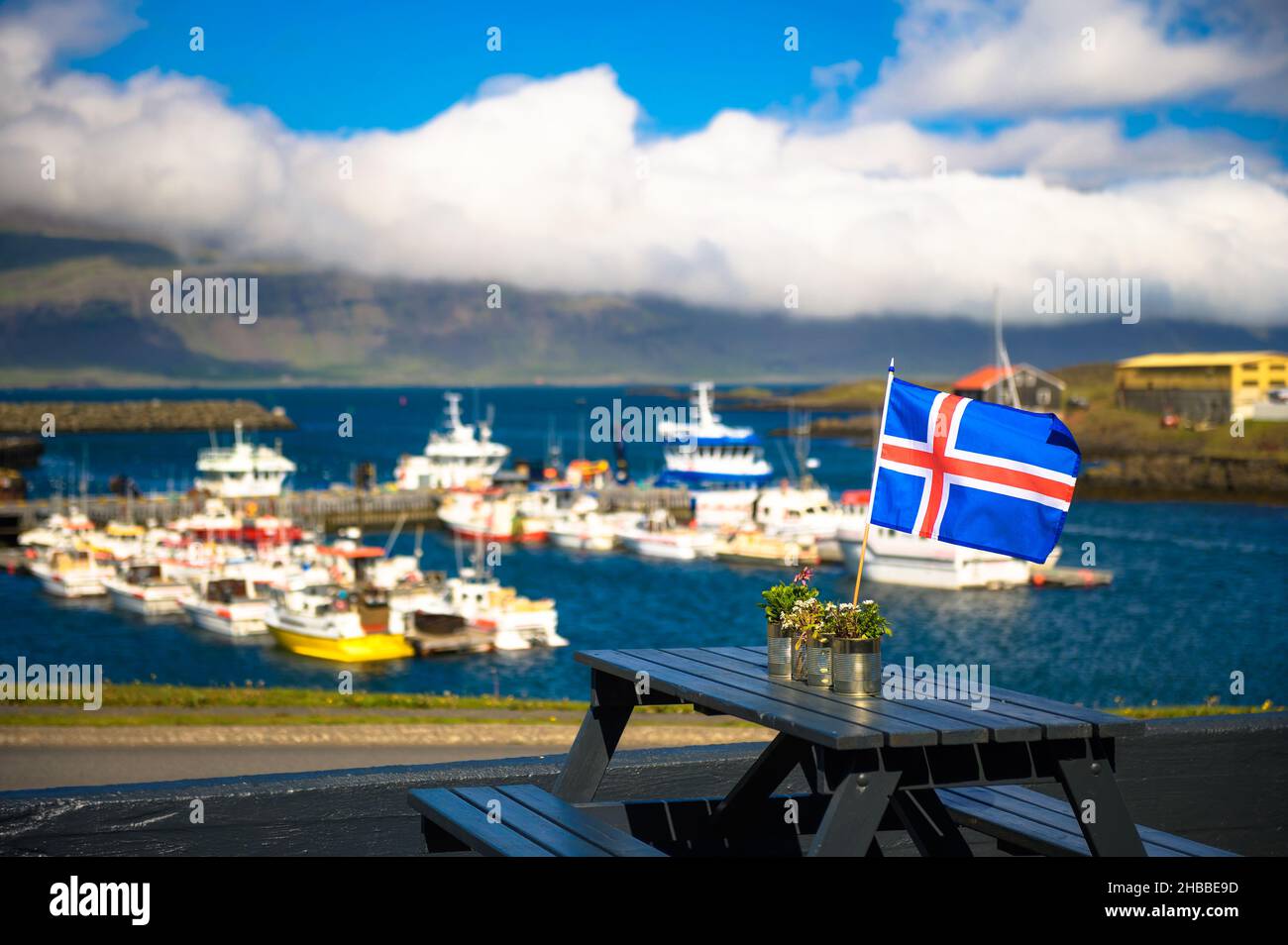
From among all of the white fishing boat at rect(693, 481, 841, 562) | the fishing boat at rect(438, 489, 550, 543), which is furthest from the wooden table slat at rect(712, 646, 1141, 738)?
the fishing boat at rect(438, 489, 550, 543)

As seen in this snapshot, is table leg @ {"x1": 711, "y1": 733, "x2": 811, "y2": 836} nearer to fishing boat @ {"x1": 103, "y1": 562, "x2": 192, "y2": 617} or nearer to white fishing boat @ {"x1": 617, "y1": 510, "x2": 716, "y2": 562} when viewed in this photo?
fishing boat @ {"x1": 103, "y1": 562, "x2": 192, "y2": 617}

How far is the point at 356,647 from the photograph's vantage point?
41.7 metres

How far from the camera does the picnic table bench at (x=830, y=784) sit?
14.0 ft

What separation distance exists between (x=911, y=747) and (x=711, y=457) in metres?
89.3

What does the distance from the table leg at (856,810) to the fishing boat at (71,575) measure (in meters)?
57.0

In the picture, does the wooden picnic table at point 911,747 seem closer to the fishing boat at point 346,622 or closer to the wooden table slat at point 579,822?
the wooden table slat at point 579,822

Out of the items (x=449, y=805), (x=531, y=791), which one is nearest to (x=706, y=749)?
(x=531, y=791)

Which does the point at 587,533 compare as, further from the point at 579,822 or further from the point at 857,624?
the point at 857,624

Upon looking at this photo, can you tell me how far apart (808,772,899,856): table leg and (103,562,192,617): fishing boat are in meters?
49.1

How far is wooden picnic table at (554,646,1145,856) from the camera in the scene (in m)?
4.23

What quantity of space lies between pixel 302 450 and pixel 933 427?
18077 centimetres
